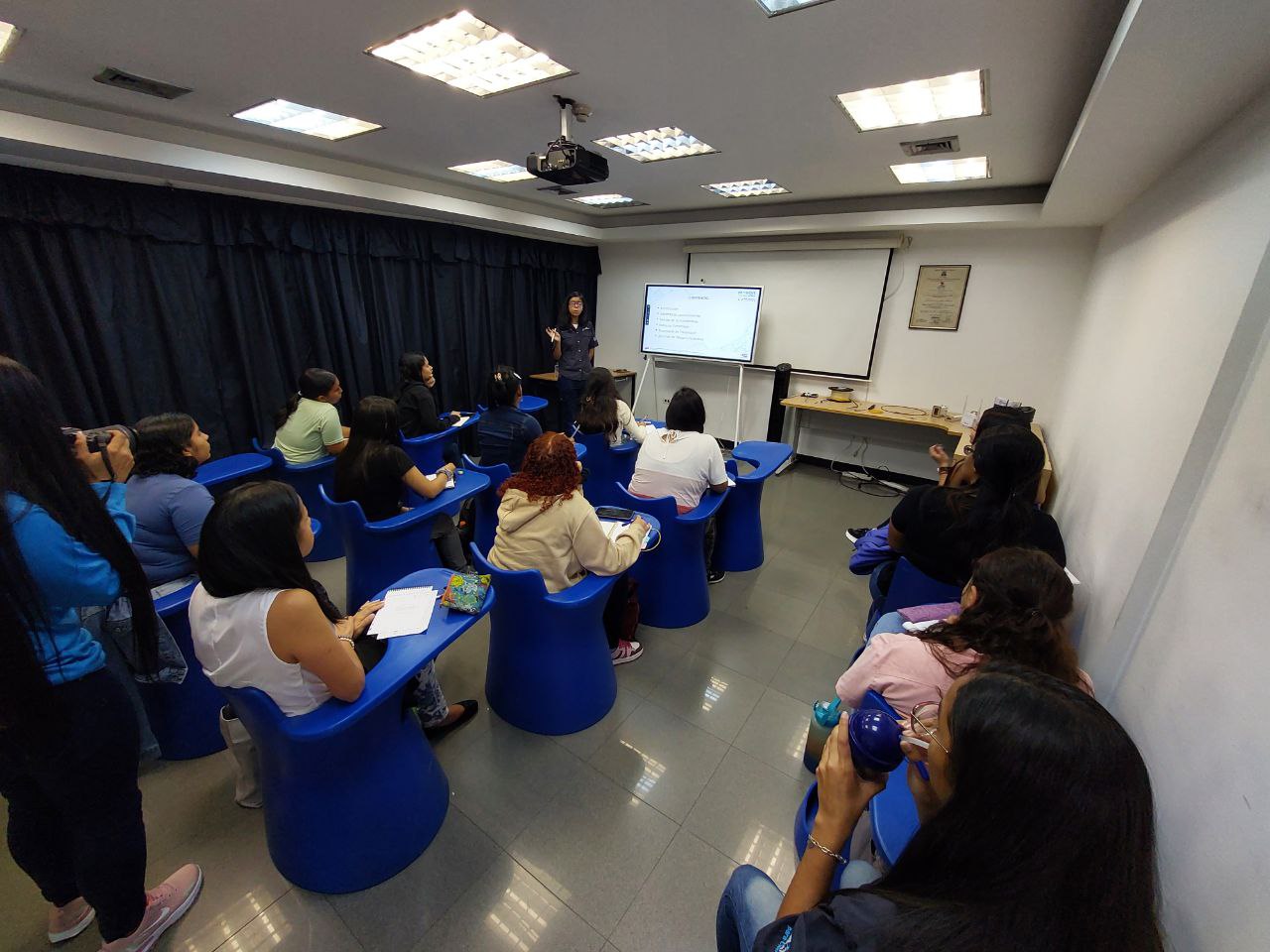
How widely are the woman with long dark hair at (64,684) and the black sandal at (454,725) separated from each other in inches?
31.2

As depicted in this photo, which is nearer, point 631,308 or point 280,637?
point 280,637

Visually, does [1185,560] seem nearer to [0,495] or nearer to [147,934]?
[0,495]

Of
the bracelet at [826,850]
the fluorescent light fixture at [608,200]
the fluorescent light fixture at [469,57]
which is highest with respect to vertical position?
the fluorescent light fixture at [608,200]

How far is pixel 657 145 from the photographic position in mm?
3084

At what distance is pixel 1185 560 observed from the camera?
113 cm

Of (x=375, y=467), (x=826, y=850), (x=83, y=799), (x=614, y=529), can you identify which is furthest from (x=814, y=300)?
(x=83, y=799)

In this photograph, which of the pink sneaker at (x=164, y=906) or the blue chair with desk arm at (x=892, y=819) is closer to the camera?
the blue chair with desk arm at (x=892, y=819)

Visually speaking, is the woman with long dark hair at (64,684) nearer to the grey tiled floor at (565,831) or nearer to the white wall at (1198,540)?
the grey tiled floor at (565,831)

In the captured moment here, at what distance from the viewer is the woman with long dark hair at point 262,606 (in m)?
1.03

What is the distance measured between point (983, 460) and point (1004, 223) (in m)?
3.27

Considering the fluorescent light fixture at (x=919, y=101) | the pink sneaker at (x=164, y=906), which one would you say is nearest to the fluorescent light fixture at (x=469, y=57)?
the fluorescent light fixture at (x=919, y=101)

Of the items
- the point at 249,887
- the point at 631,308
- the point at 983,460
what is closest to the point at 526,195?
the point at 631,308

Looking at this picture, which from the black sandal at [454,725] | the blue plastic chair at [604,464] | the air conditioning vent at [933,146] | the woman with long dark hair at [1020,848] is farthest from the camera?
the blue plastic chair at [604,464]

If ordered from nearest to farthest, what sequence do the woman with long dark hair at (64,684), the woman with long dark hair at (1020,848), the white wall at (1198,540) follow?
the woman with long dark hair at (1020,848) → the white wall at (1198,540) → the woman with long dark hair at (64,684)
